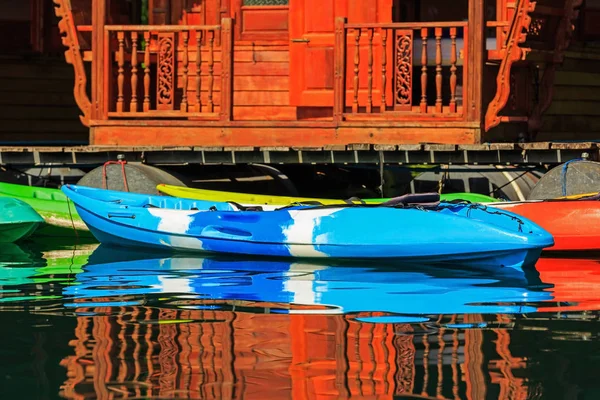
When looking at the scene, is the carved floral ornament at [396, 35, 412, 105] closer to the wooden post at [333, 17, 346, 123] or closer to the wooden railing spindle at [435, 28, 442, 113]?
the wooden railing spindle at [435, 28, 442, 113]

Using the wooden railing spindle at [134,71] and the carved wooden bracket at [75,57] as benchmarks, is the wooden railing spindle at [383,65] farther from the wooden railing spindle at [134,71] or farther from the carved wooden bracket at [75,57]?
the carved wooden bracket at [75,57]

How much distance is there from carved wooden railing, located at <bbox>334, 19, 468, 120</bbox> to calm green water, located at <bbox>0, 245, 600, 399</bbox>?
10.7ft

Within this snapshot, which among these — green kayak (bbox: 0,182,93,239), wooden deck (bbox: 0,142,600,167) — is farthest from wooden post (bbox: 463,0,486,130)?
green kayak (bbox: 0,182,93,239)

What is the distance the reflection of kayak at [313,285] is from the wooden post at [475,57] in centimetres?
297

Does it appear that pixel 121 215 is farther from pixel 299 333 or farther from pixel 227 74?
pixel 299 333

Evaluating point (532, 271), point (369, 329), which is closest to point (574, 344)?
point (369, 329)

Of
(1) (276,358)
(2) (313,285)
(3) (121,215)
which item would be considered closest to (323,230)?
(2) (313,285)

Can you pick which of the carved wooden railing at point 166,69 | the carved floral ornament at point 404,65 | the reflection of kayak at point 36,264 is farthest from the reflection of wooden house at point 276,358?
the carved wooden railing at point 166,69

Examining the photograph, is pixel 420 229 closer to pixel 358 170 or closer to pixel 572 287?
pixel 572 287

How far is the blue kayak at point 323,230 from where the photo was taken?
970 centimetres

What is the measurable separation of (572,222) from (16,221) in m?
5.29

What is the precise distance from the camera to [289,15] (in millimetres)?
13930

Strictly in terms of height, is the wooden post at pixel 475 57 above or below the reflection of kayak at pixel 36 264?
above

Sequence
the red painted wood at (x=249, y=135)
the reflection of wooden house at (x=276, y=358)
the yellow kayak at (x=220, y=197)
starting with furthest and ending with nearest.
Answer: the red painted wood at (x=249, y=135), the yellow kayak at (x=220, y=197), the reflection of wooden house at (x=276, y=358)
